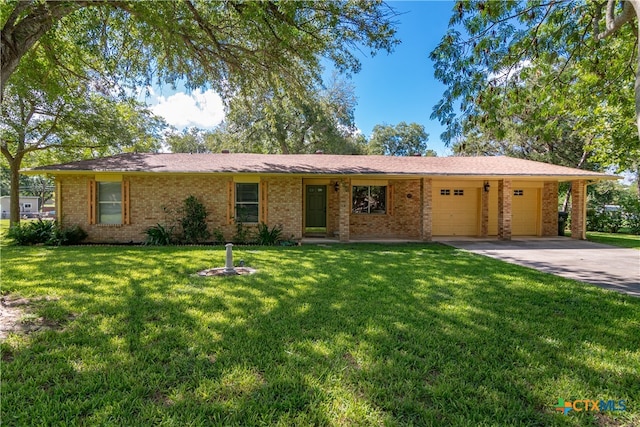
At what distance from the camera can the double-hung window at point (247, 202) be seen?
37.3 ft

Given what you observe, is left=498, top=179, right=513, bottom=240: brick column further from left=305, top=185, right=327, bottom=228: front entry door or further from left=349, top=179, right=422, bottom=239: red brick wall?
left=305, top=185, right=327, bottom=228: front entry door

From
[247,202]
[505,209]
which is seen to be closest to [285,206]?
[247,202]

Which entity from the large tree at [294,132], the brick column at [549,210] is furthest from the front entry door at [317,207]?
the large tree at [294,132]

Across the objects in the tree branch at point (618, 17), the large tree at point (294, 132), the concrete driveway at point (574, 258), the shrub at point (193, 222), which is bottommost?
the concrete driveway at point (574, 258)

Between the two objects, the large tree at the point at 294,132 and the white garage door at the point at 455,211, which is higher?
the large tree at the point at 294,132

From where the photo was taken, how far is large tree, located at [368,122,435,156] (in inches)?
1484

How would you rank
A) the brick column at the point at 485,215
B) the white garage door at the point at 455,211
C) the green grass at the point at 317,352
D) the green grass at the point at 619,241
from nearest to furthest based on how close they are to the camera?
the green grass at the point at 317,352, the green grass at the point at 619,241, the brick column at the point at 485,215, the white garage door at the point at 455,211

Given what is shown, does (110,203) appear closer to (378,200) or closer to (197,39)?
(197,39)

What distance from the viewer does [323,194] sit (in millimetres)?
13328

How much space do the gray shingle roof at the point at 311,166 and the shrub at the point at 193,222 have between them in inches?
49.1

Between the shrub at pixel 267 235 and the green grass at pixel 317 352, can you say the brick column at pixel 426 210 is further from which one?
the green grass at pixel 317 352

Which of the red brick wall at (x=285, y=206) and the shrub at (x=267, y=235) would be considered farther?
the red brick wall at (x=285, y=206)

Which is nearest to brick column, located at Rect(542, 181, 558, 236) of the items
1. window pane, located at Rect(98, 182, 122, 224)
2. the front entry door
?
the front entry door

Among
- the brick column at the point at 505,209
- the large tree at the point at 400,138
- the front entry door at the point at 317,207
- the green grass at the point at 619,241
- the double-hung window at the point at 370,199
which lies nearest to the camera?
the green grass at the point at 619,241
